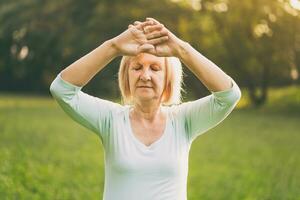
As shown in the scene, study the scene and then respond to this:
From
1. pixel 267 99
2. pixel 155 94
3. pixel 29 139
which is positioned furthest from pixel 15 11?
pixel 155 94

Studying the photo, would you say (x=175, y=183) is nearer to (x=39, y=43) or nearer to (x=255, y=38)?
(x=255, y=38)

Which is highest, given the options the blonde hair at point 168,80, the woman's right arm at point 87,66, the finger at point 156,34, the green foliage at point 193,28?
the finger at point 156,34

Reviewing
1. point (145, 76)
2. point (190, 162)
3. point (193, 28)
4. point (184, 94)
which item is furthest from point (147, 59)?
point (193, 28)

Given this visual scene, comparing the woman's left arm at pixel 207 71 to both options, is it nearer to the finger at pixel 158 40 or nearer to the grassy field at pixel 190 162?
the finger at pixel 158 40

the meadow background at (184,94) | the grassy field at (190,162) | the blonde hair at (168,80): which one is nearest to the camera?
the blonde hair at (168,80)

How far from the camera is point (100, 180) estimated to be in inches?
347

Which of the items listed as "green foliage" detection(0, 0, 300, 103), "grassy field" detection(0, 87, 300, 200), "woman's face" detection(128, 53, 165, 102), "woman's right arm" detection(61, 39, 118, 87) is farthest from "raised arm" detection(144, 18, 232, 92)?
"green foliage" detection(0, 0, 300, 103)

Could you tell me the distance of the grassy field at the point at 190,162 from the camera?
7.64m

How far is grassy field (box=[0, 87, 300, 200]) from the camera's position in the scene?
7.64m

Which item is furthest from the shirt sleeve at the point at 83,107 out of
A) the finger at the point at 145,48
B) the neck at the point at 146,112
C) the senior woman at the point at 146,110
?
the finger at the point at 145,48

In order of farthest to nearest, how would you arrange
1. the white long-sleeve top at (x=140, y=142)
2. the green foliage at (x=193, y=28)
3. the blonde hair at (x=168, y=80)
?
the green foliage at (x=193, y=28), the blonde hair at (x=168, y=80), the white long-sleeve top at (x=140, y=142)

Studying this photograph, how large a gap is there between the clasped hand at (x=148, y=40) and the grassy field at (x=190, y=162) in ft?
10.8

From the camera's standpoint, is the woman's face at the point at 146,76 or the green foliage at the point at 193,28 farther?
the green foliage at the point at 193,28

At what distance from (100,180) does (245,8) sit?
23849mm
